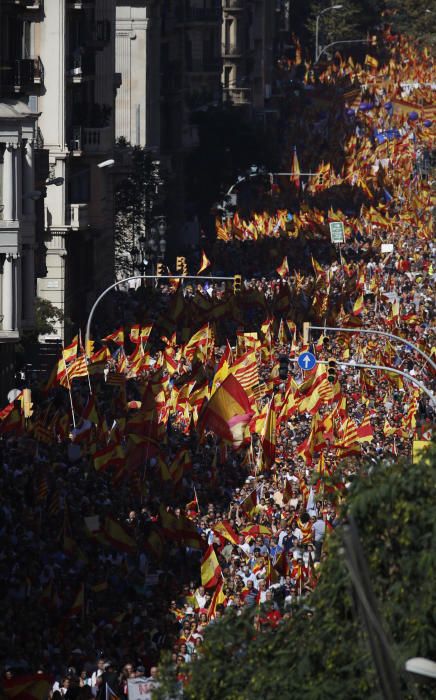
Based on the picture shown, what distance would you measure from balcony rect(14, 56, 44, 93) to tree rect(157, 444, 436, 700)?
1528 inches

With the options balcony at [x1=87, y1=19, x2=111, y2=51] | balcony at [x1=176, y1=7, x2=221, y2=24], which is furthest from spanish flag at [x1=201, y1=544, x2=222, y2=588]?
balcony at [x1=176, y1=7, x2=221, y2=24]

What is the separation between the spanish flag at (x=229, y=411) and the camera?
1587 inches

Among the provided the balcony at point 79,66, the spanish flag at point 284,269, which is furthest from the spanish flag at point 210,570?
the spanish flag at point 284,269

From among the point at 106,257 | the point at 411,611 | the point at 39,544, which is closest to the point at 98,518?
the point at 39,544

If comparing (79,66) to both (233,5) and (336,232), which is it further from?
(233,5)

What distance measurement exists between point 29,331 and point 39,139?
Answer: 880cm

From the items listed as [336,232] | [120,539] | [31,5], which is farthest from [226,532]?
[336,232]

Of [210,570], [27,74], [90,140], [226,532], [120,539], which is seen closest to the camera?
[210,570]

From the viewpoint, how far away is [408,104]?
429ft

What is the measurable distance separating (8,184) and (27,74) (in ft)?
41.4

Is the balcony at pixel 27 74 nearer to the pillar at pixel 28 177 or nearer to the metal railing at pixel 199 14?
the pillar at pixel 28 177

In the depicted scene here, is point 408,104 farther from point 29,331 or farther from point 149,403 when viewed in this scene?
point 149,403

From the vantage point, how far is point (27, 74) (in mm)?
59062

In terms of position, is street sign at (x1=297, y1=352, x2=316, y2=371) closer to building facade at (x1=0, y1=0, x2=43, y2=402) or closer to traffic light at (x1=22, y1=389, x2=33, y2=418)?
building facade at (x1=0, y1=0, x2=43, y2=402)
